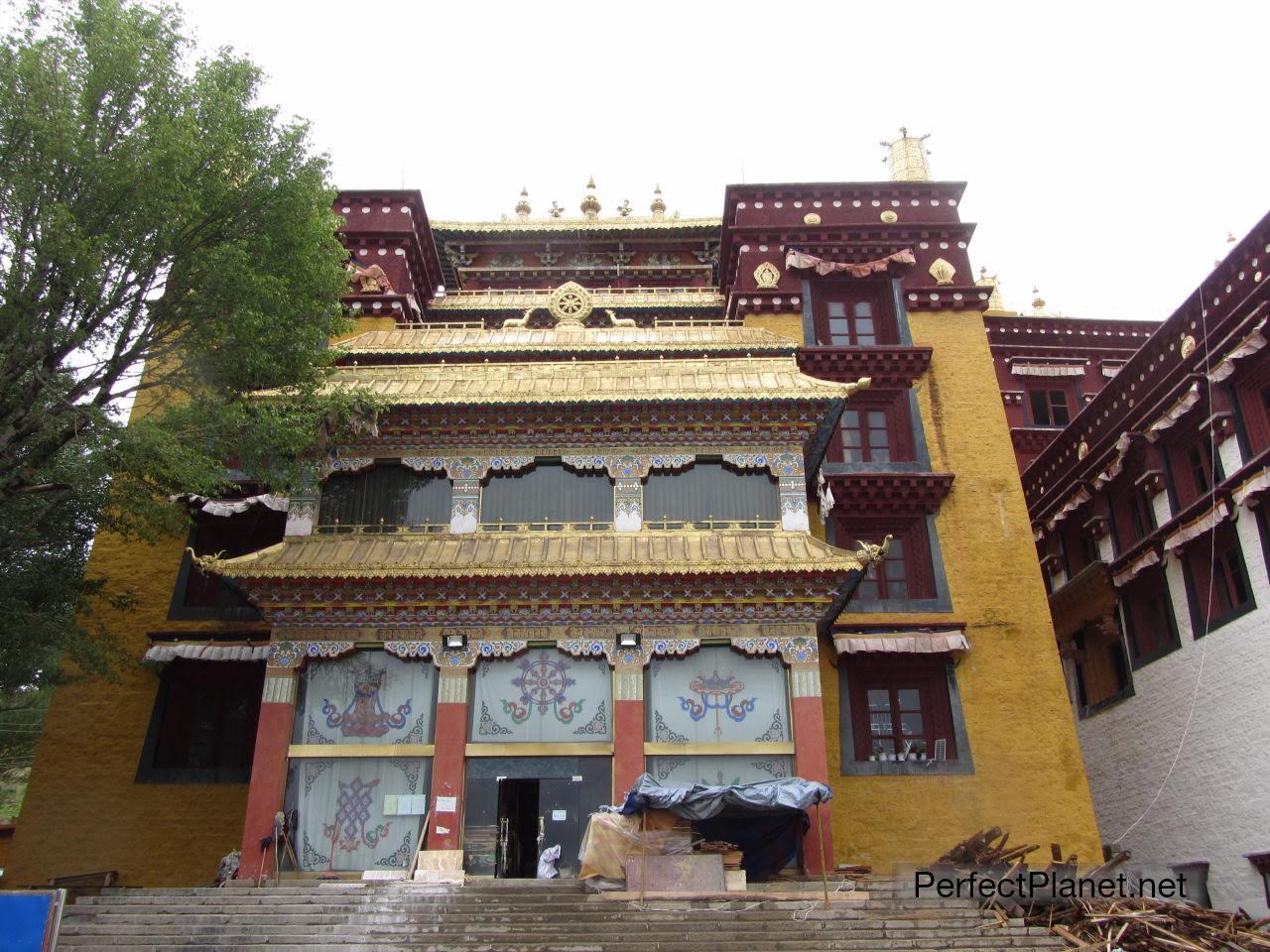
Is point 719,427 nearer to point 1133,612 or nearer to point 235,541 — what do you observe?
point 235,541

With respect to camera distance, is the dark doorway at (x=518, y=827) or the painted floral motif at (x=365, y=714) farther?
the painted floral motif at (x=365, y=714)

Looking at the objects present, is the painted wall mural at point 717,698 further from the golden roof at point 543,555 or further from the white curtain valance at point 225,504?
the white curtain valance at point 225,504

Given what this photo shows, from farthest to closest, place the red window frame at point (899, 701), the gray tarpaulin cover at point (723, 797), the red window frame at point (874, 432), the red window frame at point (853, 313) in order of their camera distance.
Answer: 1. the red window frame at point (853, 313)
2. the red window frame at point (874, 432)
3. the red window frame at point (899, 701)
4. the gray tarpaulin cover at point (723, 797)

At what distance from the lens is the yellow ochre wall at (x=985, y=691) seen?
21.5 metres

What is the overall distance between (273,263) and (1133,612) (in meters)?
23.7

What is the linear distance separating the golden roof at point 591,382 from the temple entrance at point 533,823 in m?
7.68

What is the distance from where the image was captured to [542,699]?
1905cm

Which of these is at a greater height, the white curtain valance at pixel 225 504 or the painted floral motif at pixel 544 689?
the white curtain valance at pixel 225 504

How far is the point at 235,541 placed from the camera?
24312 millimetres

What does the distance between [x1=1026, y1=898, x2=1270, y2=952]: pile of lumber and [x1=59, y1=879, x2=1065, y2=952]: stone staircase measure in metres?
0.78

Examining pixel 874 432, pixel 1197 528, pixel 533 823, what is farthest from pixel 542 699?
pixel 1197 528

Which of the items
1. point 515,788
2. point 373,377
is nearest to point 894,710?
point 515,788

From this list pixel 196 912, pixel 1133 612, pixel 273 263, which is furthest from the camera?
pixel 1133 612

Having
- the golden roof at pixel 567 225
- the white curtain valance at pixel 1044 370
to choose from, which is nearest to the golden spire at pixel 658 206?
the golden roof at pixel 567 225
